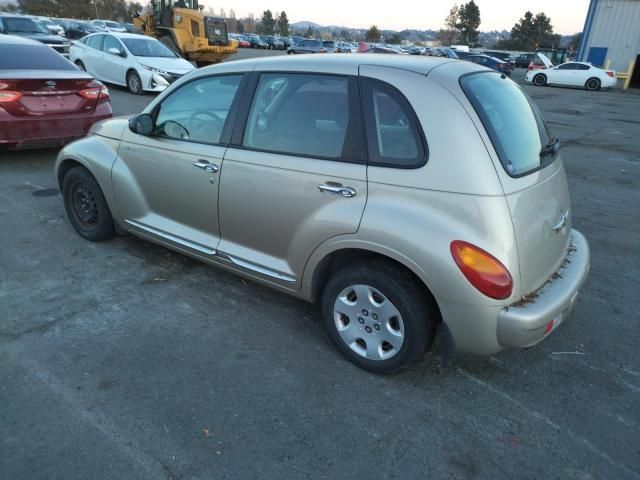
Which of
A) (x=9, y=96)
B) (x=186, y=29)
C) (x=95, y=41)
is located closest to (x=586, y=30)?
(x=186, y=29)

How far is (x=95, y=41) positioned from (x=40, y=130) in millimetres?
9180

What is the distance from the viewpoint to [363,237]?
8.82ft

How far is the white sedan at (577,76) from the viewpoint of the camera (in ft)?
81.7

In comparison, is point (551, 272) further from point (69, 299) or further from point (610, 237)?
point (69, 299)

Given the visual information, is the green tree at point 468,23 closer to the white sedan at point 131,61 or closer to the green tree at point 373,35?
the green tree at point 373,35

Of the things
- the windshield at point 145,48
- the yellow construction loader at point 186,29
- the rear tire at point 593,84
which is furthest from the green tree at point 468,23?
the windshield at point 145,48

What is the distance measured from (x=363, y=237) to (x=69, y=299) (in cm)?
232

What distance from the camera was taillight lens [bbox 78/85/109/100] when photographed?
6.65 m

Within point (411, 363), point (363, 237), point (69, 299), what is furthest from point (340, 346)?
point (69, 299)

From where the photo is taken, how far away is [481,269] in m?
2.40

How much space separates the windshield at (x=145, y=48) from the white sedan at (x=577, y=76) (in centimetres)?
2109

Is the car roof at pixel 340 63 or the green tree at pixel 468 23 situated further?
the green tree at pixel 468 23

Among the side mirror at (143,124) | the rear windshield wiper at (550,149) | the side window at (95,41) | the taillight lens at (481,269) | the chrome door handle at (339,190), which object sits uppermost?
the side window at (95,41)

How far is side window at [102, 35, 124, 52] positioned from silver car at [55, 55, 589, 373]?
11138 mm
